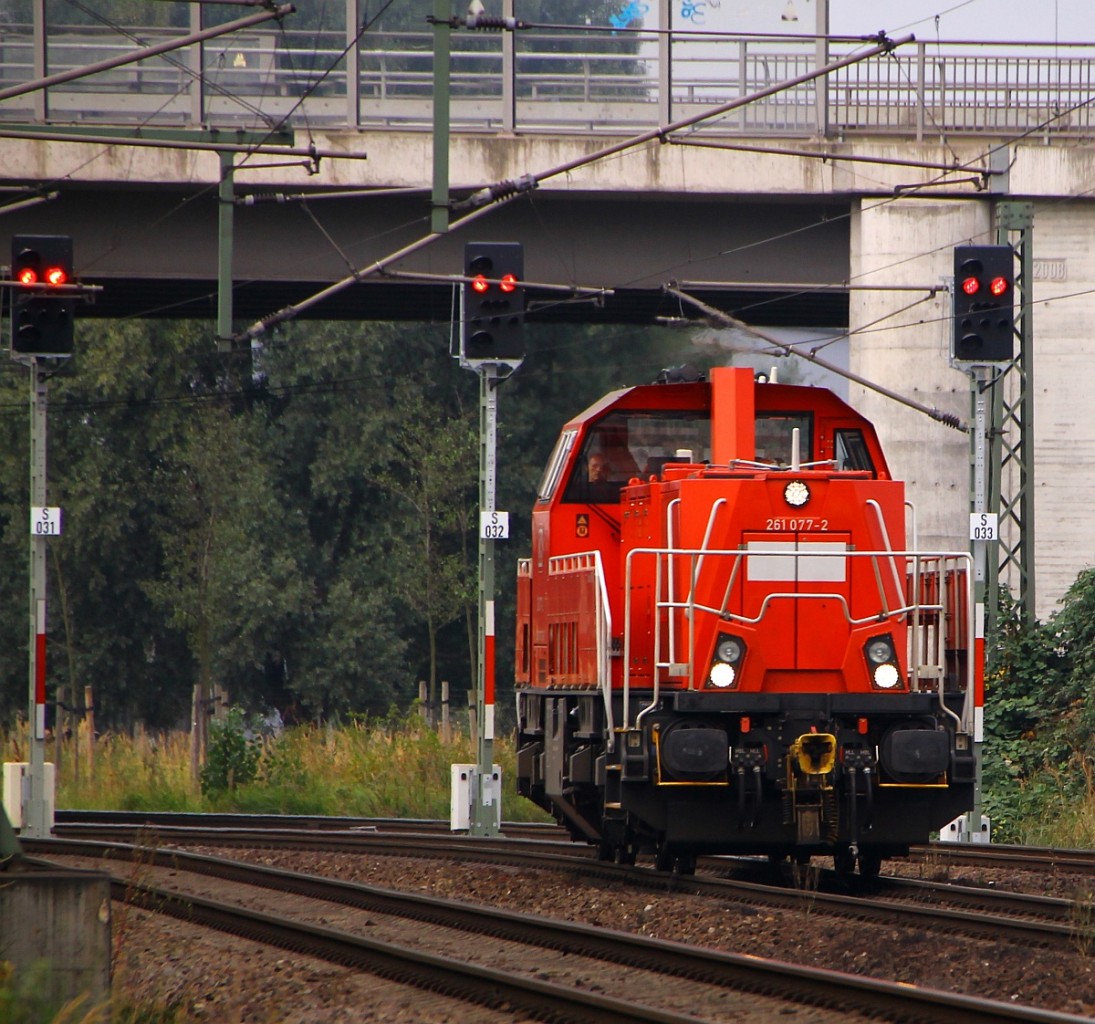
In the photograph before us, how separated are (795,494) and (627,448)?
1.79 meters

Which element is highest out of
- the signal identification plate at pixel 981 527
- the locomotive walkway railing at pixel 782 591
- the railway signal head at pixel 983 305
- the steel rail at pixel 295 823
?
the railway signal head at pixel 983 305

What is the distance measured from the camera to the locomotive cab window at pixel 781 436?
40.2 feet

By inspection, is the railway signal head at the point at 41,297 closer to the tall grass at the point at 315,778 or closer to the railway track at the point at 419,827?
the railway track at the point at 419,827

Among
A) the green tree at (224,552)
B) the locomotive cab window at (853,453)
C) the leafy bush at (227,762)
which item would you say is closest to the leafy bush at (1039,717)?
the locomotive cab window at (853,453)

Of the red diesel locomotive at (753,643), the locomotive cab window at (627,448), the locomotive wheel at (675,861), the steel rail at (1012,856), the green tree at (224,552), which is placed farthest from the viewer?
the green tree at (224,552)

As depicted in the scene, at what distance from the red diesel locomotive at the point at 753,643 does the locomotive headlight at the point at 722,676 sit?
0.01 meters

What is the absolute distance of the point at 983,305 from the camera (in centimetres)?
1606

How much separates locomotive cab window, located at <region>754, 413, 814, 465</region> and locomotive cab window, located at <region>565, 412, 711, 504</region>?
1.31 ft

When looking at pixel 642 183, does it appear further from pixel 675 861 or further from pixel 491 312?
pixel 675 861

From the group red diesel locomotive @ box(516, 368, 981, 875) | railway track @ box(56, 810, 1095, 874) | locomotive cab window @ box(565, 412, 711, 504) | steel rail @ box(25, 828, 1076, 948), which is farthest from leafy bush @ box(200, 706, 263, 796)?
locomotive cab window @ box(565, 412, 711, 504)

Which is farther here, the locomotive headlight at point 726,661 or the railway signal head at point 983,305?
the railway signal head at point 983,305

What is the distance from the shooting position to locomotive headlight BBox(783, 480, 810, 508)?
11125 mm

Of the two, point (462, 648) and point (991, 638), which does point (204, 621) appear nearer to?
point (462, 648)

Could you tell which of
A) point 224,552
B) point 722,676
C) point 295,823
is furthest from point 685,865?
point 224,552
